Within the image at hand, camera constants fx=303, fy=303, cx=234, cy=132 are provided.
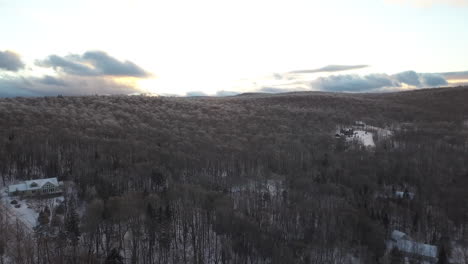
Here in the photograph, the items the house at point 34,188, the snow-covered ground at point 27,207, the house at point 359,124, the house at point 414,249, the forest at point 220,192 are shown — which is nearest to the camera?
the forest at point 220,192

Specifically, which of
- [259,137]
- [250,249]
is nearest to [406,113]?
[259,137]

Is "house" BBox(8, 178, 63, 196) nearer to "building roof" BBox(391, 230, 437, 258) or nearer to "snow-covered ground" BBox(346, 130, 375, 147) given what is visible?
"building roof" BBox(391, 230, 437, 258)

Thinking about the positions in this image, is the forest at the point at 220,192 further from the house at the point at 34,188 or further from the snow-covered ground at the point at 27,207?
the house at the point at 34,188

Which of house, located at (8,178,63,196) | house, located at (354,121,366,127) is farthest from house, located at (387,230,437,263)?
house, located at (354,121,366,127)

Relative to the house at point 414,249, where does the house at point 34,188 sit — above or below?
above

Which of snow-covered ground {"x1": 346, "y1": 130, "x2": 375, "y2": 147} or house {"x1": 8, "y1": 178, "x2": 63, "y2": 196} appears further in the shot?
snow-covered ground {"x1": 346, "y1": 130, "x2": 375, "y2": 147}

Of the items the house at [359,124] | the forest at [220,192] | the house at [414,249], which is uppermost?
the house at [359,124]

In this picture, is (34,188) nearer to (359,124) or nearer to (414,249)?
(414,249)

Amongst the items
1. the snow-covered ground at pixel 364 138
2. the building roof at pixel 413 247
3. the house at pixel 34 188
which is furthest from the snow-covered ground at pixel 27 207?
the snow-covered ground at pixel 364 138
